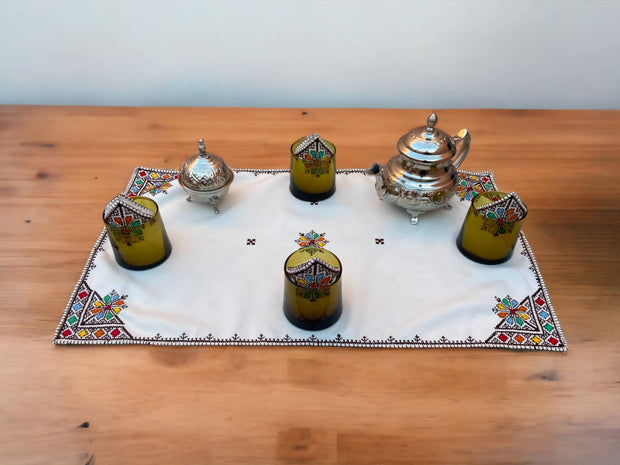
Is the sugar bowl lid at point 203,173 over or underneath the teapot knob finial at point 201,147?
underneath

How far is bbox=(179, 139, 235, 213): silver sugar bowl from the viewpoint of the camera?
82 centimetres

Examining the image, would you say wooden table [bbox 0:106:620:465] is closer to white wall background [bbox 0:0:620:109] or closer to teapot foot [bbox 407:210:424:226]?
teapot foot [bbox 407:210:424:226]

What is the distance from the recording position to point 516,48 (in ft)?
3.94

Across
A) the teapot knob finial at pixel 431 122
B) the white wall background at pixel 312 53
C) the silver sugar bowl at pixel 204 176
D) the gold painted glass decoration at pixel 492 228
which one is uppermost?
the white wall background at pixel 312 53

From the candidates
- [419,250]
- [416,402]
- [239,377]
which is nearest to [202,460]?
[239,377]

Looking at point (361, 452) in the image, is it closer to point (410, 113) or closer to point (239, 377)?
point (239, 377)

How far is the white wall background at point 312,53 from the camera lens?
3.72 ft

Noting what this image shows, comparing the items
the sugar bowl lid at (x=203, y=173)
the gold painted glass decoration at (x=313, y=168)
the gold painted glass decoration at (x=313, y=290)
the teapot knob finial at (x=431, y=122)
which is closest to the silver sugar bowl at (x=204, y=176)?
the sugar bowl lid at (x=203, y=173)

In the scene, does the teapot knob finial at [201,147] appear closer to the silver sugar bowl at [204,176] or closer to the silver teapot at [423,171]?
the silver sugar bowl at [204,176]

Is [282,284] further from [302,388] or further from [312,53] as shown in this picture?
[312,53]

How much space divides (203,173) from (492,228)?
0.47 meters

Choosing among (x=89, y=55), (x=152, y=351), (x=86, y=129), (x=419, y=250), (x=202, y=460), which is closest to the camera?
(x=202, y=460)

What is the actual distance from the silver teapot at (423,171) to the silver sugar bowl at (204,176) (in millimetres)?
272

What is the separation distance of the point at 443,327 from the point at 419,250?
157 mm
